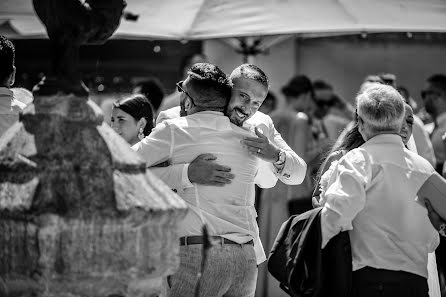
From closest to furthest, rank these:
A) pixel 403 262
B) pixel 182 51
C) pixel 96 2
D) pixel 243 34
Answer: pixel 96 2 < pixel 403 262 < pixel 243 34 < pixel 182 51

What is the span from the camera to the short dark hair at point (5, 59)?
204 inches

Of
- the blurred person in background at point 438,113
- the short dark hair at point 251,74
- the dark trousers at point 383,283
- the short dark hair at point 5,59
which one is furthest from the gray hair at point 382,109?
the blurred person in background at point 438,113

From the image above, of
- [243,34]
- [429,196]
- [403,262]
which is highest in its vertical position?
[243,34]

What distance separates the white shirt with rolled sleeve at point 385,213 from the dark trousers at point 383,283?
0.03 metres

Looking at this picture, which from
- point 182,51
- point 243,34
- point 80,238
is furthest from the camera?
point 182,51

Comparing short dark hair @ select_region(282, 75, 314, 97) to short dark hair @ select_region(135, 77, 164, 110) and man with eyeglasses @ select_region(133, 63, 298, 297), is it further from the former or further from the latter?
man with eyeglasses @ select_region(133, 63, 298, 297)

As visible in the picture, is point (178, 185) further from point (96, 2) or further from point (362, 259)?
point (96, 2)

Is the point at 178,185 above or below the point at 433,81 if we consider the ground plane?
below

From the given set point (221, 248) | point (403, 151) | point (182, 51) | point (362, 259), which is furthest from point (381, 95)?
point (182, 51)

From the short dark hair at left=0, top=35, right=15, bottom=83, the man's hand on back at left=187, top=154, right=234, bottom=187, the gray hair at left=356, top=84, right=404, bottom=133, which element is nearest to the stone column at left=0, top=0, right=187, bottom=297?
the man's hand on back at left=187, top=154, right=234, bottom=187

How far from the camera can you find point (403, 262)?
15.0 ft

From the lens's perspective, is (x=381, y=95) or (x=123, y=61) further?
(x=123, y=61)

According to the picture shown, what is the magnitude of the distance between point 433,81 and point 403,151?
221 inches

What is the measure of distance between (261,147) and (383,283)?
949 mm
